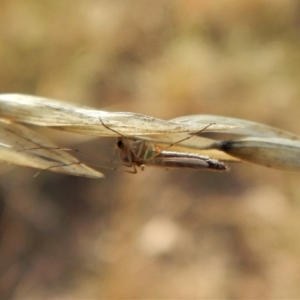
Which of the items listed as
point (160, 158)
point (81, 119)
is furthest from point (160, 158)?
point (81, 119)

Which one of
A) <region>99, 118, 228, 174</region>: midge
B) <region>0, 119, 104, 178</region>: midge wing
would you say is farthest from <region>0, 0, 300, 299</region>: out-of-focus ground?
<region>0, 119, 104, 178</region>: midge wing

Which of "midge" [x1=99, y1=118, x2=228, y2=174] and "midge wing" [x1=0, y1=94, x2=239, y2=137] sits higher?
"midge wing" [x1=0, y1=94, x2=239, y2=137]

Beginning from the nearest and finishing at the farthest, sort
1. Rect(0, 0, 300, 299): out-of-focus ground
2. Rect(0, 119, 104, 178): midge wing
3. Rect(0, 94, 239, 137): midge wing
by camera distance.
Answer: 1. Rect(0, 94, 239, 137): midge wing
2. Rect(0, 119, 104, 178): midge wing
3. Rect(0, 0, 300, 299): out-of-focus ground

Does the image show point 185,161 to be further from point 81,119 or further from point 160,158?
point 81,119

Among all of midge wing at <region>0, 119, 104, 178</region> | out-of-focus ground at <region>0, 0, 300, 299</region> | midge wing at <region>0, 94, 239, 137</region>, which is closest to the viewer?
midge wing at <region>0, 94, 239, 137</region>

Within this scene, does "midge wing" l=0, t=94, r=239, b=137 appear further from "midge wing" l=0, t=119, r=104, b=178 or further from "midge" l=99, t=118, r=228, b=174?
"midge" l=99, t=118, r=228, b=174

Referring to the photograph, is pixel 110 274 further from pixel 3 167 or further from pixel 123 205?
pixel 3 167

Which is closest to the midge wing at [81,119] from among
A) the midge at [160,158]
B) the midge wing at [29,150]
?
the midge wing at [29,150]
